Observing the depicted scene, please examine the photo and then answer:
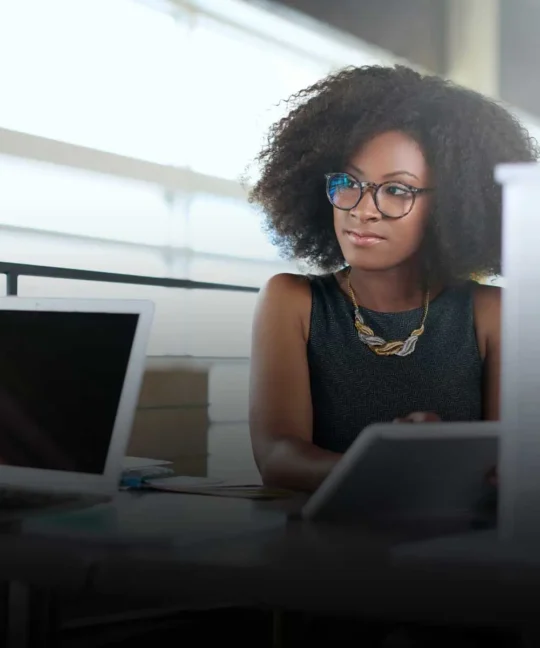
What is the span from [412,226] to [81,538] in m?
0.93

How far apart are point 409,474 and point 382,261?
0.78 metres

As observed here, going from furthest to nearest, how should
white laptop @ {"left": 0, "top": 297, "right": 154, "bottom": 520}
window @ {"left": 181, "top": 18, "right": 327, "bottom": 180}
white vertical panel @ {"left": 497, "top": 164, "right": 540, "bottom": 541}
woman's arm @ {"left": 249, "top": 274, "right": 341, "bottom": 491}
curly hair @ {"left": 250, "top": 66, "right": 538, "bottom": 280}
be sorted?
window @ {"left": 181, "top": 18, "right": 327, "bottom": 180} → curly hair @ {"left": 250, "top": 66, "right": 538, "bottom": 280} → woman's arm @ {"left": 249, "top": 274, "right": 341, "bottom": 491} → white laptop @ {"left": 0, "top": 297, "right": 154, "bottom": 520} → white vertical panel @ {"left": 497, "top": 164, "right": 540, "bottom": 541}

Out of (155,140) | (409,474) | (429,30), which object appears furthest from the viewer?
(155,140)

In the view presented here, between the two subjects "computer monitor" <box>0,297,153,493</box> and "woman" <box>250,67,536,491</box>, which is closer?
"computer monitor" <box>0,297,153,493</box>

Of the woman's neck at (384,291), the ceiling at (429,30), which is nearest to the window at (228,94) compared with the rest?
the ceiling at (429,30)

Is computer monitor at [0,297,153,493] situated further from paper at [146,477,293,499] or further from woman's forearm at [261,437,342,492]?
woman's forearm at [261,437,342,492]

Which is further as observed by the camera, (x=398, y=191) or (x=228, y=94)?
(x=228, y=94)

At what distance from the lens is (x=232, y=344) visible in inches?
95.1

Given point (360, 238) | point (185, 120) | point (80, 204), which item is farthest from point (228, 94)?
point (360, 238)

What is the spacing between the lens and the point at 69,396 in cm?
90

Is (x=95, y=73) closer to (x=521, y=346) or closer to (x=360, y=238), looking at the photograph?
(x=360, y=238)

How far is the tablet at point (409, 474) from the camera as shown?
0.63m

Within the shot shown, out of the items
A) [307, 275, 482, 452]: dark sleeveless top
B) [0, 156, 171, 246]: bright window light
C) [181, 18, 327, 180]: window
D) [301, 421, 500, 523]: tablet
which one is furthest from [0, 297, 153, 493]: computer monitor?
[181, 18, 327, 180]: window

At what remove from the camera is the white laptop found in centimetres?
87
